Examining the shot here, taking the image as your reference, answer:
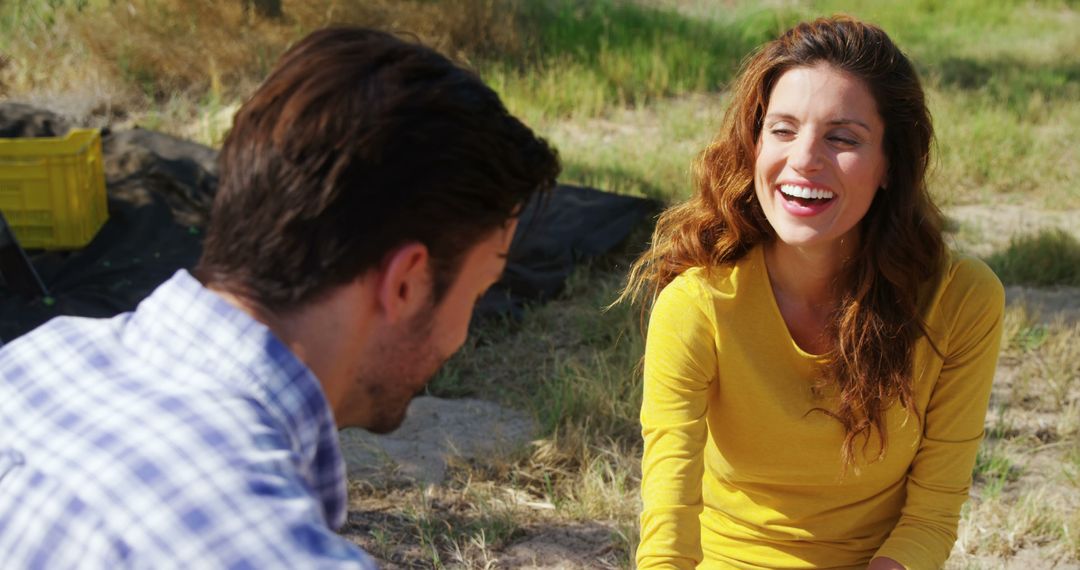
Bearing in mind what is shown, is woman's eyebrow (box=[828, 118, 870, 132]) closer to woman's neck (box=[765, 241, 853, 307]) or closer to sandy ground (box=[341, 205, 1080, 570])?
woman's neck (box=[765, 241, 853, 307])

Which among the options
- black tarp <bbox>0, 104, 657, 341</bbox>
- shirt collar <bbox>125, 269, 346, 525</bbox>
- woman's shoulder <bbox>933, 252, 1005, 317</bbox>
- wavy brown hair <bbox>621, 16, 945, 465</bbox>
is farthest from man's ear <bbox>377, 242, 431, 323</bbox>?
black tarp <bbox>0, 104, 657, 341</bbox>

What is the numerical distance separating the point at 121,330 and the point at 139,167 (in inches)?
176

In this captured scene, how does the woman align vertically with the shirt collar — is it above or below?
below

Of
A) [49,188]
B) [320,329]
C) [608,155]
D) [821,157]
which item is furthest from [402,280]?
[608,155]

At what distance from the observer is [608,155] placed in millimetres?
A: 6340

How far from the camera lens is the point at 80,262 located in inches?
191

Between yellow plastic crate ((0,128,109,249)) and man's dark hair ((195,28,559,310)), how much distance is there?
12.6 feet

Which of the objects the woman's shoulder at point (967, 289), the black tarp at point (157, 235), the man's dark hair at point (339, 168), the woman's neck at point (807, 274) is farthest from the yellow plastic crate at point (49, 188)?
the man's dark hair at point (339, 168)

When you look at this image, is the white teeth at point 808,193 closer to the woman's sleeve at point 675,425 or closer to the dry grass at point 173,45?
the woman's sleeve at point 675,425

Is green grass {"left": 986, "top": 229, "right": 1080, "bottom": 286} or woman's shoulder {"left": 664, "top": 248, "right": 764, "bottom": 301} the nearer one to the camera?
woman's shoulder {"left": 664, "top": 248, "right": 764, "bottom": 301}

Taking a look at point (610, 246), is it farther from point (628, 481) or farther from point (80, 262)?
point (80, 262)

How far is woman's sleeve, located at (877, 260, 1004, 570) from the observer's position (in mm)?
2336

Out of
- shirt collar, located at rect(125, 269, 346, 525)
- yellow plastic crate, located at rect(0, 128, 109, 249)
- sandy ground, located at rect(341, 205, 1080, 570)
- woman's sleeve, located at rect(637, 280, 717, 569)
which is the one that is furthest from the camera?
yellow plastic crate, located at rect(0, 128, 109, 249)

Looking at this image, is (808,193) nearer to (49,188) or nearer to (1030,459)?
(1030,459)
